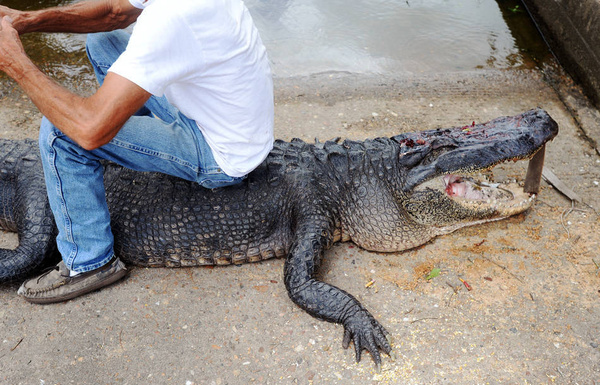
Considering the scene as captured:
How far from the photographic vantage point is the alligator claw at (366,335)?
8.25 feet

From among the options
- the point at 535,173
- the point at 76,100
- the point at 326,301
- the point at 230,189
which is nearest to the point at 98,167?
the point at 76,100

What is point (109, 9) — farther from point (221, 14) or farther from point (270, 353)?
point (270, 353)

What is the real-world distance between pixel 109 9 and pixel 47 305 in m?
1.79

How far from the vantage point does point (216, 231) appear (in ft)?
9.75

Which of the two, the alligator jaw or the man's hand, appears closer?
the man's hand

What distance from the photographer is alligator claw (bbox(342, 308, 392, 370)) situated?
2516 millimetres

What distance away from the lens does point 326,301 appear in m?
2.71

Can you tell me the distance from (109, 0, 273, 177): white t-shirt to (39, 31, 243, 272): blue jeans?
13 cm

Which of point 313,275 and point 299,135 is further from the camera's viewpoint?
point 299,135

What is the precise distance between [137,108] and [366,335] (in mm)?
Answer: 1601

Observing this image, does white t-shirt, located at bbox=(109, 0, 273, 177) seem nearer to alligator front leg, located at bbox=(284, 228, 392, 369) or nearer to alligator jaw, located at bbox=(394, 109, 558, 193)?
alligator front leg, located at bbox=(284, 228, 392, 369)

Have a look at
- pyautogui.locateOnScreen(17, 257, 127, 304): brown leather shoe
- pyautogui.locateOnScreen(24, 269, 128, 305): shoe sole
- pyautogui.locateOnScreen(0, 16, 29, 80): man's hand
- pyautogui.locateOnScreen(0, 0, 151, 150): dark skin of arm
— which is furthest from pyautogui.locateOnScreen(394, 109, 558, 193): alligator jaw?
pyautogui.locateOnScreen(0, 16, 29, 80): man's hand

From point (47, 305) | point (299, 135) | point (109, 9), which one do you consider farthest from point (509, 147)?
point (47, 305)

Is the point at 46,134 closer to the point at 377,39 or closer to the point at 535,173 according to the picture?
the point at 535,173
